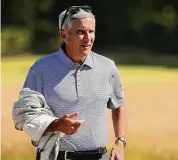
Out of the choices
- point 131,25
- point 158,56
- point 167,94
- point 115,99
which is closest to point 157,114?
point 167,94

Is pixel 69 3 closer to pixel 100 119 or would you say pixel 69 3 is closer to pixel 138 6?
pixel 138 6

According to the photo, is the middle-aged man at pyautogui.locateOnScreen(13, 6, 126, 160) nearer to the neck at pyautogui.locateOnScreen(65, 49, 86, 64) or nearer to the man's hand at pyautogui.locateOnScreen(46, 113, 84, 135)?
the neck at pyautogui.locateOnScreen(65, 49, 86, 64)

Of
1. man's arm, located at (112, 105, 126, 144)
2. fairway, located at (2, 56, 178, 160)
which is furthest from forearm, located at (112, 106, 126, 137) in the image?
fairway, located at (2, 56, 178, 160)

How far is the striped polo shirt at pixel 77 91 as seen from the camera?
10.8ft

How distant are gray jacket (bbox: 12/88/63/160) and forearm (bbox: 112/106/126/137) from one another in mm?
417

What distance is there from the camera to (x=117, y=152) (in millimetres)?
3475

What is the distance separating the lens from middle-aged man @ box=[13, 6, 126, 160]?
Answer: 328 cm

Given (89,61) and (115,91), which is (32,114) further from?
(115,91)

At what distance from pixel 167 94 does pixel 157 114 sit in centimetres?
441

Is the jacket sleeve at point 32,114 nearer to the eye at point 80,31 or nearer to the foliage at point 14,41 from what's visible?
the eye at point 80,31

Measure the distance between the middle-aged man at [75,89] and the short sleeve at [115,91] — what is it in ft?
0.13

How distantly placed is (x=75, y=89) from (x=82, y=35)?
0.24 m

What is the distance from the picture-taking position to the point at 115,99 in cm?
354

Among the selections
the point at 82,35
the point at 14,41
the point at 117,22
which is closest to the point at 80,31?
the point at 82,35
